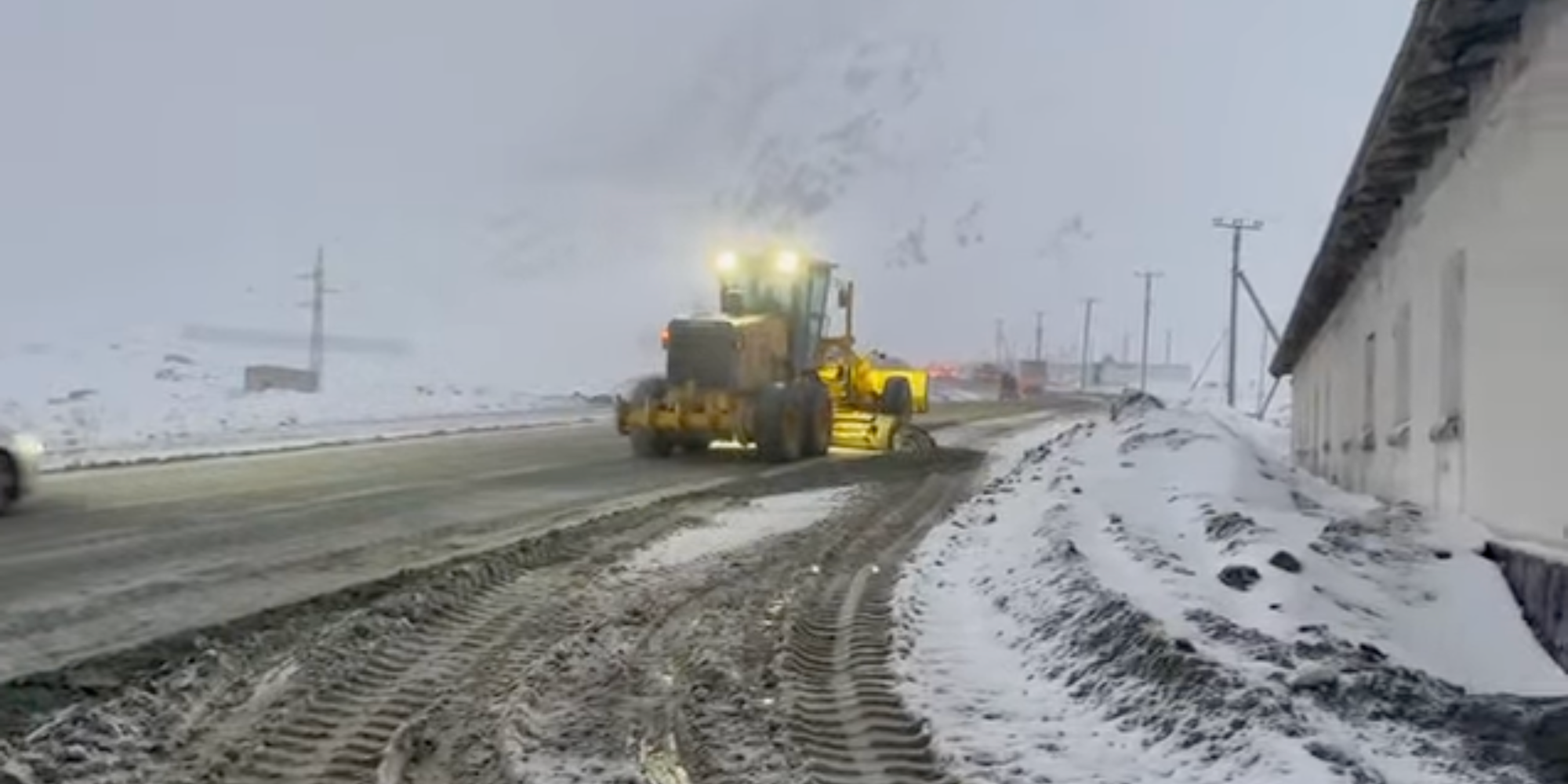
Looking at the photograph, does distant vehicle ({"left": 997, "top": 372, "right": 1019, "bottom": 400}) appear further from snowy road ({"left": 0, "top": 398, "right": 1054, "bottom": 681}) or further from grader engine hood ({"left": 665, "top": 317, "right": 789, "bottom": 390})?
snowy road ({"left": 0, "top": 398, "right": 1054, "bottom": 681})

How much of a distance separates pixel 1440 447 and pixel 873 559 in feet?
13.2

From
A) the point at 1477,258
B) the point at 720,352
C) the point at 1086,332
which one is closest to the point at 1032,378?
the point at 1086,332

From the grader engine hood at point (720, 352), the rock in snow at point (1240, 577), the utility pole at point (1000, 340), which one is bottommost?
the rock in snow at point (1240, 577)

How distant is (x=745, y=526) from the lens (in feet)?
46.2

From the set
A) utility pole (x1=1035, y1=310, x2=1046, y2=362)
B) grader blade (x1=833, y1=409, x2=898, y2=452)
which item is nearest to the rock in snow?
grader blade (x1=833, y1=409, x2=898, y2=452)

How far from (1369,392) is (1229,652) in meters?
9.04

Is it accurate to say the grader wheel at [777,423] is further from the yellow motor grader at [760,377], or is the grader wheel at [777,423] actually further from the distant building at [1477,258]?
the distant building at [1477,258]

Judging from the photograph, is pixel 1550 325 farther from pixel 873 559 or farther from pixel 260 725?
pixel 260 725

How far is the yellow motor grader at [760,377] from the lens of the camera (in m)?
23.2

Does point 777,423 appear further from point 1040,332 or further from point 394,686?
point 1040,332

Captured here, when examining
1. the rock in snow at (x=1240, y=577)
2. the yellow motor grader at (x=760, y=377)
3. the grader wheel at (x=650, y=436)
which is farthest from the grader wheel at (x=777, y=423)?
the rock in snow at (x=1240, y=577)

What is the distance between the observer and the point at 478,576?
1062 centimetres

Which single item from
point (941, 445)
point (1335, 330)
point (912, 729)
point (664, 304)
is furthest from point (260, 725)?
point (664, 304)

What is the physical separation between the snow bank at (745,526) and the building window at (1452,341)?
5294 mm
